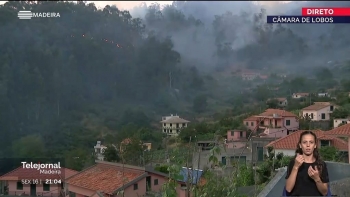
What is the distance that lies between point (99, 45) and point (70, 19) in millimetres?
901

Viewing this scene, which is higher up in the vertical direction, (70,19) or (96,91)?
(70,19)

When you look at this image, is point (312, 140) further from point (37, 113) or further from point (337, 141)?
point (37, 113)

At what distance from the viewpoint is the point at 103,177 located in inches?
180

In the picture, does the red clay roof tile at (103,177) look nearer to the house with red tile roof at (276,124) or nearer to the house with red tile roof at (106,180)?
the house with red tile roof at (106,180)

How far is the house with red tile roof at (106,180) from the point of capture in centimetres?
404

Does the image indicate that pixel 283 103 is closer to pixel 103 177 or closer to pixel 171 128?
pixel 171 128

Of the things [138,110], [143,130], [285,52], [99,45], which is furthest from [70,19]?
[285,52]

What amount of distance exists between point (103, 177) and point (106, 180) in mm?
90

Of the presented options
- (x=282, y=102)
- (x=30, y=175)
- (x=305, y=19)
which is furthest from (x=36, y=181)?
(x=282, y=102)

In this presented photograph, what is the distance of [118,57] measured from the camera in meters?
10.8

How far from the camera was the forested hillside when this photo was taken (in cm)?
745

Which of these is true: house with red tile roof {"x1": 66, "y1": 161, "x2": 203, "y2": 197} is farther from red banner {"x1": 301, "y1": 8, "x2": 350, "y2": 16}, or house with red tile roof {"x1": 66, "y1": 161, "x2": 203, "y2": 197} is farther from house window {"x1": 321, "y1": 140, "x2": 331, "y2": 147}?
red banner {"x1": 301, "y1": 8, "x2": 350, "y2": 16}

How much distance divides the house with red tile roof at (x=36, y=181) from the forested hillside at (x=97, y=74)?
4.14 feet
